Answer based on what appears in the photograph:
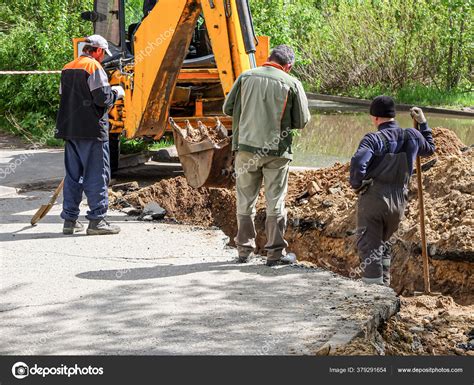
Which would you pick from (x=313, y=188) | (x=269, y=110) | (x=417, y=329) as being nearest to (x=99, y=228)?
(x=269, y=110)

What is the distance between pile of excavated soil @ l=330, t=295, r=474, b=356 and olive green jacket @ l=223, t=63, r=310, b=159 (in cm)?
188

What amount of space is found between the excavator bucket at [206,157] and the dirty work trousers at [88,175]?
101 centimetres

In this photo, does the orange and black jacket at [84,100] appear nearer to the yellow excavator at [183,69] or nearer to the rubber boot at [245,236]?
the yellow excavator at [183,69]

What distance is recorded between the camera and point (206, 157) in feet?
34.0

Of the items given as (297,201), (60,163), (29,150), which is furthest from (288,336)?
(29,150)

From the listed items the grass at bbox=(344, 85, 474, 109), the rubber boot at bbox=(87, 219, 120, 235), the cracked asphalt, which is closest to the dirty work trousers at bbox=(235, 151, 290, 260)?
the cracked asphalt

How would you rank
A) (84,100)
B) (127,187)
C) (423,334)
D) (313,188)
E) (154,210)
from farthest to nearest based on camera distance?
(127,187) → (313,188) → (154,210) → (84,100) → (423,334)

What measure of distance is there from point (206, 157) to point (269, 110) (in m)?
2.14

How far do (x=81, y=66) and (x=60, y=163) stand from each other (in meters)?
5.54

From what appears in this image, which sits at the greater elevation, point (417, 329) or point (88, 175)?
point (88, 175)

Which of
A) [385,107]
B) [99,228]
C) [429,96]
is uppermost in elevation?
[385,107]

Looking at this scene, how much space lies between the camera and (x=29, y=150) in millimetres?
16953

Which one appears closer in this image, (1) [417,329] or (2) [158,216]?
(1) [417,329]

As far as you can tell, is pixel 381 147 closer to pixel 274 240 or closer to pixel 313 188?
pixel 274 240
